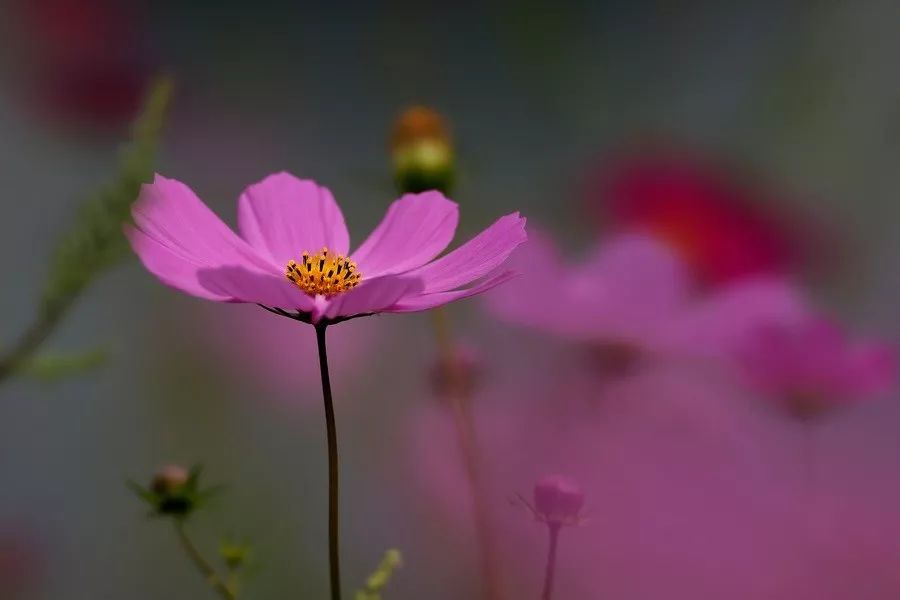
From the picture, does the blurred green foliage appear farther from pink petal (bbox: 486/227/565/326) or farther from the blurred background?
pink petal (bbox: 486/227/565/326)

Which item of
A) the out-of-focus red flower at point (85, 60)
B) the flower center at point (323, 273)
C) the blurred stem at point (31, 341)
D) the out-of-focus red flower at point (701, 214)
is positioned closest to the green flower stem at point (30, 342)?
the blurred stem at point (31, 341)

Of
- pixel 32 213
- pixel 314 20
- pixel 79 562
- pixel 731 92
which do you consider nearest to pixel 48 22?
pixel 32 213

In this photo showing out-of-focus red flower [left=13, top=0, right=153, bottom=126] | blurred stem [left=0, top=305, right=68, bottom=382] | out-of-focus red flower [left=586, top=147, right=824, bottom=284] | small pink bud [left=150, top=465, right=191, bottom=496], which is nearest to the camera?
blurred stem [left=0, top=305, right=68, bottom=382]

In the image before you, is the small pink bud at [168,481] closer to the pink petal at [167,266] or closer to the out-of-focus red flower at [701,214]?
the pink petal at [167,266]

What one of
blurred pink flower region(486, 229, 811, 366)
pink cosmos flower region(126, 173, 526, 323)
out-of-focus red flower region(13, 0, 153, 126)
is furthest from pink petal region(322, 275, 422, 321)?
out-of-focus red flower region(13, 0, 153, 126)

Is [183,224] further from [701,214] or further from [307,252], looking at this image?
[701,214]

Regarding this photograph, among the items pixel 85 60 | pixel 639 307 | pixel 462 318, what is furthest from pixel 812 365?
pixel 85 60
